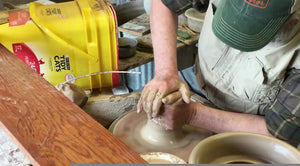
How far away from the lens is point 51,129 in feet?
2.98

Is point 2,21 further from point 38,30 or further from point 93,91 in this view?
point 93,91

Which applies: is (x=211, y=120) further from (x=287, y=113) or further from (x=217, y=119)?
(x=287, y=113)

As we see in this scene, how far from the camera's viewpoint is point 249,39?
3.65 ft

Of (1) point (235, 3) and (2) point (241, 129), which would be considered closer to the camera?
(1) point (235, 3)

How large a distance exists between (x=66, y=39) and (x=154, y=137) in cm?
68

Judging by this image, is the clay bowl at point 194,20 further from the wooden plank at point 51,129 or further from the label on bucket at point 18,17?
the wooden plank at point 51,129

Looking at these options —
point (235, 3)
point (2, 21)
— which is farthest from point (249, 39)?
point (2, 21)

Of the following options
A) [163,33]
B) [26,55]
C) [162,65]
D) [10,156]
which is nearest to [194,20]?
[163,33]

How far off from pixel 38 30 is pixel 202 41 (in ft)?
2.64

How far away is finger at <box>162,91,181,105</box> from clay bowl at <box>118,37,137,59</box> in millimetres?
699

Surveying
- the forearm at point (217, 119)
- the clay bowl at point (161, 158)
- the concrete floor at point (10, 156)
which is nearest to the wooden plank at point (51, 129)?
the concrete floor at point (10, 156)

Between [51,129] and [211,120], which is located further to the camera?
[211,120]

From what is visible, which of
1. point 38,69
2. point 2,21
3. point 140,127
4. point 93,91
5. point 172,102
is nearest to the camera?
point 172,102

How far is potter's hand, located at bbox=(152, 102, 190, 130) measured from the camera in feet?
4.22
